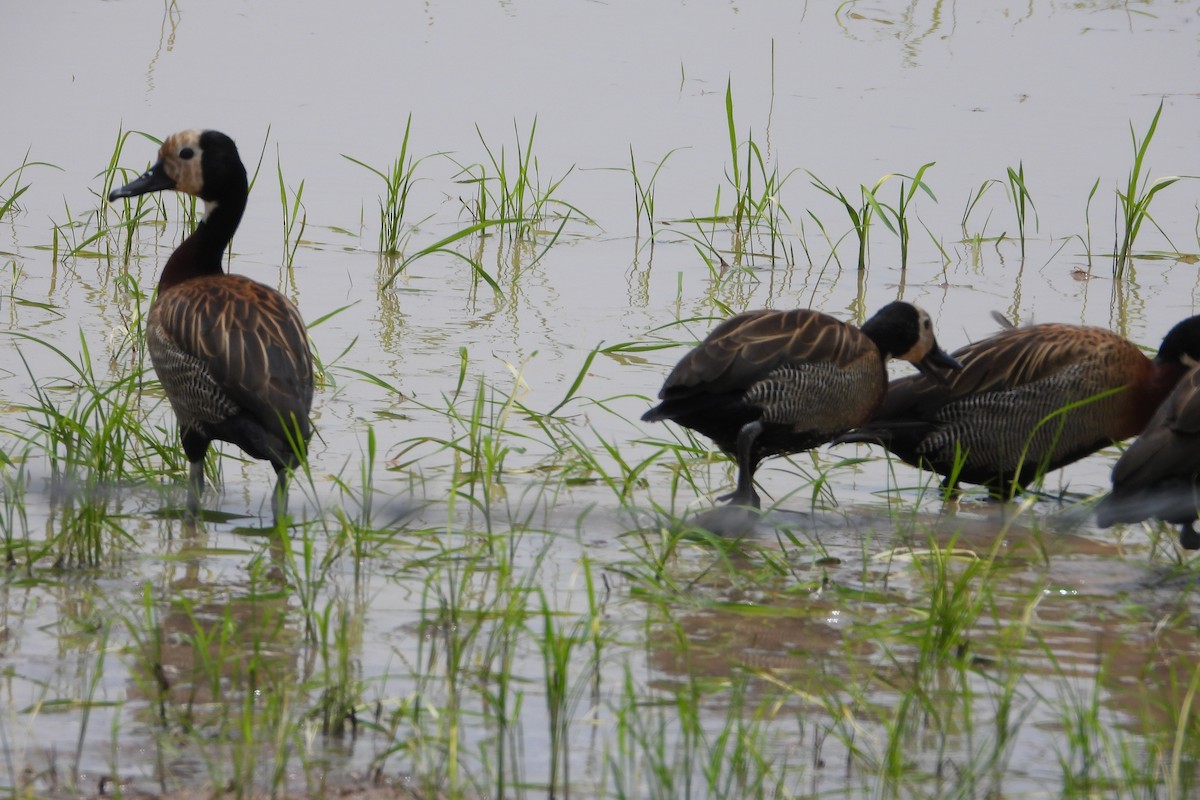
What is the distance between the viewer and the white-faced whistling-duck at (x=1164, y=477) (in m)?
5.91

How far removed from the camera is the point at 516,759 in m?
3.92

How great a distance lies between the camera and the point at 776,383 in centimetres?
647

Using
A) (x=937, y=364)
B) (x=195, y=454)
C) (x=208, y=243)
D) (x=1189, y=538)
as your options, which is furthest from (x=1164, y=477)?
(x=208, y=243)

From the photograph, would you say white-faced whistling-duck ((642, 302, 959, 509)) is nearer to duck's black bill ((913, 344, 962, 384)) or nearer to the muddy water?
duck's black bill ((913, 344, 962, 384))

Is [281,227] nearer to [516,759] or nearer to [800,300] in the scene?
[800,300]

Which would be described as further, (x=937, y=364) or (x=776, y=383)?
(x=937, y=364)

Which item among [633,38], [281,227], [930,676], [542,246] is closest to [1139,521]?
[930,676]

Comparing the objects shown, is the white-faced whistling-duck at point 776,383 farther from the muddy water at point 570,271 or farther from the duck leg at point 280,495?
the duck leg at point 280,495

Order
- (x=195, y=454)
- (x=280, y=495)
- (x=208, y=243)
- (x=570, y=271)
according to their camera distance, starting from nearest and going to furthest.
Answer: (x=280, y=495) → (x=195, y=454) → (x=208, y=243) → (x=570, y=271)

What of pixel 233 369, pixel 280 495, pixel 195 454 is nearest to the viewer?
pixel 280 495

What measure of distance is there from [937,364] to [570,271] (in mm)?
2821

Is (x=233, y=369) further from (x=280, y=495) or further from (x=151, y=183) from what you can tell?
(x=151, y=183)

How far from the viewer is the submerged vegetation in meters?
3.87

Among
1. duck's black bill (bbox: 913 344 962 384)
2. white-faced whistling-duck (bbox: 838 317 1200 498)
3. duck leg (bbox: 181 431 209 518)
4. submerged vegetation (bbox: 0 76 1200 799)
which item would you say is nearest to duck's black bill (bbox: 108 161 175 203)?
submerged vegetation (bbox: 0 76 1200 799)
